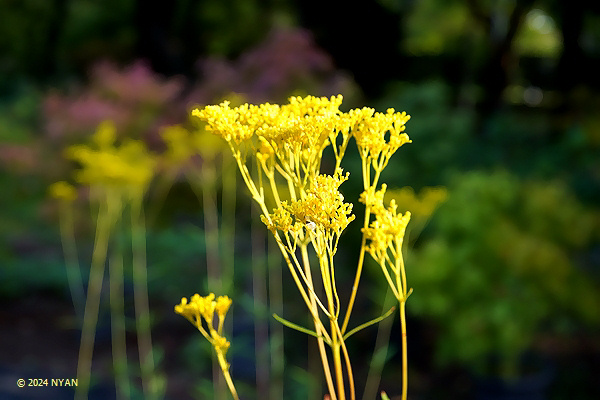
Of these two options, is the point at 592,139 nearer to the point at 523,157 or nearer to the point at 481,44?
the point at 523,157

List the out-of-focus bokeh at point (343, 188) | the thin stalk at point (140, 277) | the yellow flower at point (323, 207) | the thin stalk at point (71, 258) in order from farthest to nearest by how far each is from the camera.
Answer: the thin stalk at point (71, 258) < the thin stalk at point (140, 277) < the out-of-focus bokeh at point (343, 188) < the yellow flower at point (323, 207)

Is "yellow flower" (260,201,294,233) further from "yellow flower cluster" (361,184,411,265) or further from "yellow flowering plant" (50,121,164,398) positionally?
"yellow flowering plant" (50,121,164,398)

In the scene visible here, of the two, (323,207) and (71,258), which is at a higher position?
(323,207)

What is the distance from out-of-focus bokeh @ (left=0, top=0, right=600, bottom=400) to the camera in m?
2.97

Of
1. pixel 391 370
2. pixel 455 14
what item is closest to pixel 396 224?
pixel 391 370

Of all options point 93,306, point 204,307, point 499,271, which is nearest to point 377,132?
point 204,307

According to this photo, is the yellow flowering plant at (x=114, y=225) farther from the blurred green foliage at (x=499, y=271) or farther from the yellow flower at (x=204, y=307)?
the blurred green foliage at (x=499, y=271)

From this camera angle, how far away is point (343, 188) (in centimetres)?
378

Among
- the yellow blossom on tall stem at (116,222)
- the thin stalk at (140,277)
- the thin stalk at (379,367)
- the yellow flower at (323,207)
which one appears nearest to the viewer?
the yellow flower at (323,207)

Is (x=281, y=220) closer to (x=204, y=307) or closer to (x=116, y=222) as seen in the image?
(x=204, y=307)

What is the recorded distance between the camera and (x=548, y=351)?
153 inches

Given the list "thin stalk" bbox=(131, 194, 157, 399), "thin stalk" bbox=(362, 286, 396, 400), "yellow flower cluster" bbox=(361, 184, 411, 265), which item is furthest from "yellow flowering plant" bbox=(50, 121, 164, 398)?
"yellow flower cluster" bbox=(361, 184, 411, 265)

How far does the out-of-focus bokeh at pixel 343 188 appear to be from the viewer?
2.97 meters

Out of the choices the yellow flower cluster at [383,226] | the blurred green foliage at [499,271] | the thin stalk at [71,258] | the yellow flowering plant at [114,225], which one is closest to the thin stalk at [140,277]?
the yellow flowering plant at [114,225]
